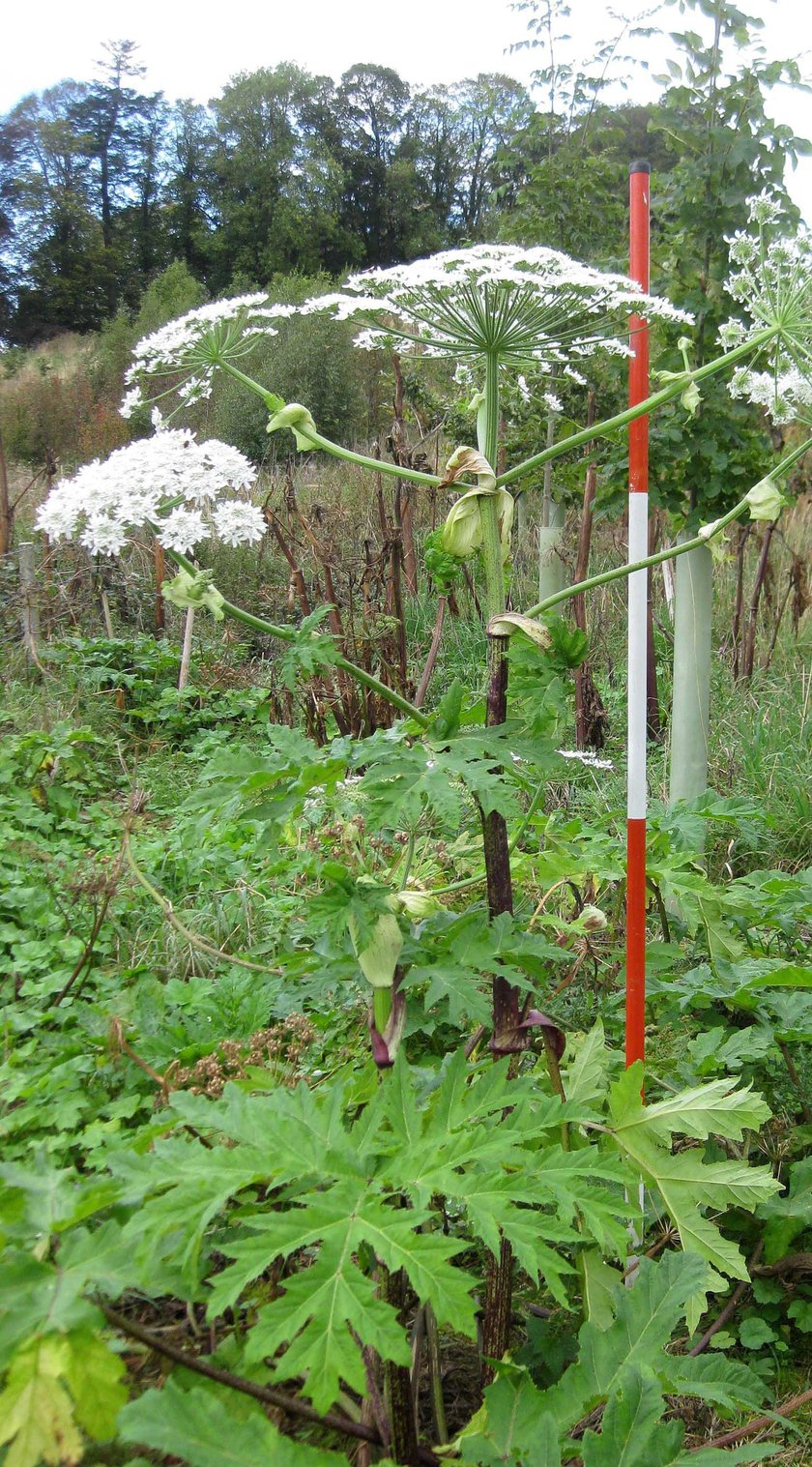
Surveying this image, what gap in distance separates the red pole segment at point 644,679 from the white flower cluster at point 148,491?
0.78m

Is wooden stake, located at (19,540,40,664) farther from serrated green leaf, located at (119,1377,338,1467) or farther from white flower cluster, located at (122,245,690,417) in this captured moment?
serrated green leaf, located at (119,1377,338,1467)

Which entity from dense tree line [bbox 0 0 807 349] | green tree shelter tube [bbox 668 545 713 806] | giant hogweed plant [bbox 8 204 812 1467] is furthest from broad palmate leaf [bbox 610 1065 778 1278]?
dense tree line [bbox 0 0 807 349]

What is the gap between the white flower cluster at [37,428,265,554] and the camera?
62.6 inches

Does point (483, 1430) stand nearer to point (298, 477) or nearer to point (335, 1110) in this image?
point (335, 1110)

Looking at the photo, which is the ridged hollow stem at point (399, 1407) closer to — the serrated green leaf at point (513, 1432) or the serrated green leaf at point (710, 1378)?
the serrated green leaf at point (513, 1432)

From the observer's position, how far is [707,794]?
2.70 meters

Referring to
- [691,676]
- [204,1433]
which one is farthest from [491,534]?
[691,676]

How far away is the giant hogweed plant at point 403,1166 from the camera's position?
3.29 ft

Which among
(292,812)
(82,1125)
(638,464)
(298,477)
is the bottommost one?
(82,1125)

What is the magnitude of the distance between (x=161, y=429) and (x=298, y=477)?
9368 millimetres

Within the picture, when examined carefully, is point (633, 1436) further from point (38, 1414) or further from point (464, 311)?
point (464, 311)

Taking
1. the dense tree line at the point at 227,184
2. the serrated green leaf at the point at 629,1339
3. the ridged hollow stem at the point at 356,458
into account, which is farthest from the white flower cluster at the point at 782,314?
the dense tree line at the point at 227,184

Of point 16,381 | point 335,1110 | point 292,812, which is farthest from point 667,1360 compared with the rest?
point 16,381

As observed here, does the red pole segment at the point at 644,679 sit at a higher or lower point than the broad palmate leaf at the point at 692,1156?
higher
